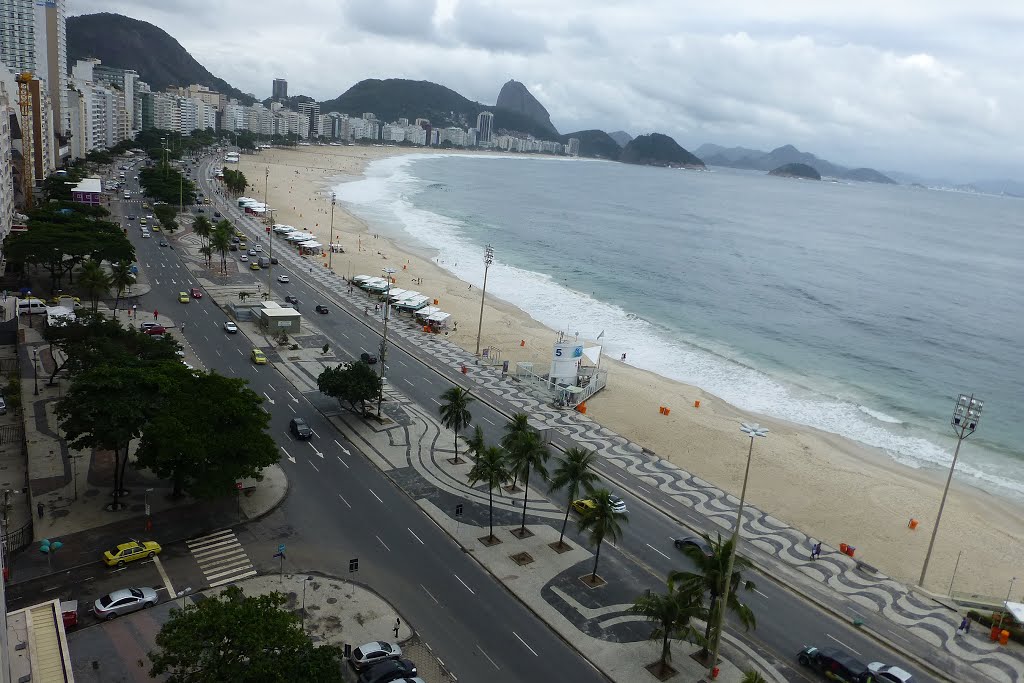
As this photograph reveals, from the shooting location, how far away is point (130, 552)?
3491 cm

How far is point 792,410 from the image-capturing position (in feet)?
243

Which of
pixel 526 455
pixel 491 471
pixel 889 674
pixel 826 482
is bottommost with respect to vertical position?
pixel 826 482

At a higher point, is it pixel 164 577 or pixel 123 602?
pixel 123 602

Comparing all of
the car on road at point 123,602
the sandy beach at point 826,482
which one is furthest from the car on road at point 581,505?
the car on road at point 123,602

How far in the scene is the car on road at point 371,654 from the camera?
29.1 meters

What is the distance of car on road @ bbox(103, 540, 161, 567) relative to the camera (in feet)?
112

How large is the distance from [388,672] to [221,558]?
1285cm

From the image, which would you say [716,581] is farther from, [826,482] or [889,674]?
[826,482]

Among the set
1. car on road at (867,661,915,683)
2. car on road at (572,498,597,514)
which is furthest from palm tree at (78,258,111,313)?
car on road at (867,661,915,683)

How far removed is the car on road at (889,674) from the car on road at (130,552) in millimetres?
35620

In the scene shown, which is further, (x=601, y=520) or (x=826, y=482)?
(x=826, y=482)

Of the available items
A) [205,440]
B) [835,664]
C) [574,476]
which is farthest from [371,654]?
[835,664]

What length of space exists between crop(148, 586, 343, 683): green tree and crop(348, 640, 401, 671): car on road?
18.7 feet

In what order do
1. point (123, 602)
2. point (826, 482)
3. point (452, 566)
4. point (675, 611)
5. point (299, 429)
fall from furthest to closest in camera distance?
point (826, 482) < point (299, 429) < point (452, 566) < point (123, 602) < point (675, 611)
